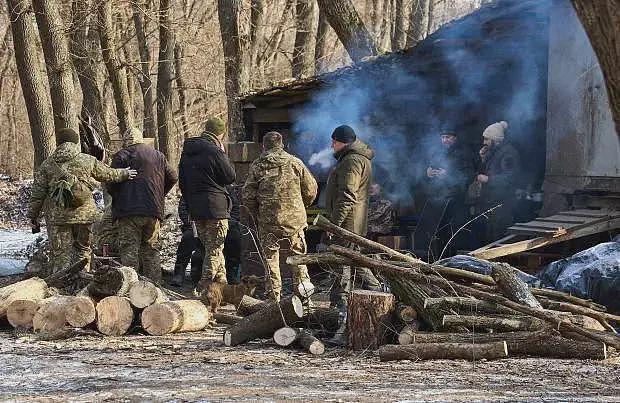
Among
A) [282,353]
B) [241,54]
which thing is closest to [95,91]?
[241,54]

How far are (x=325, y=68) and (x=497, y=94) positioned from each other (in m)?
18.6

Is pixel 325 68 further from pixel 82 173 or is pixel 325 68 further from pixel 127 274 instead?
pixel 127 274

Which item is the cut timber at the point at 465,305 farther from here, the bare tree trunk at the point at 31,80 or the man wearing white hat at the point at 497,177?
the bare tree trunk at the point at 31,80

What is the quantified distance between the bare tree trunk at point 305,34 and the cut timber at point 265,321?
18435mm

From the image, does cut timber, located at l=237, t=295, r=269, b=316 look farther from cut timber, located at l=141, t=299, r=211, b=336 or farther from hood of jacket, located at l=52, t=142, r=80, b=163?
hood of jacket, located at l=52, t=142, r=80, b=163

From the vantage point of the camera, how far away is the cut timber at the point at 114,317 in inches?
399

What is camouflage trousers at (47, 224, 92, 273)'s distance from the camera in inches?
499

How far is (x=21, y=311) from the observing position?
1045 cm

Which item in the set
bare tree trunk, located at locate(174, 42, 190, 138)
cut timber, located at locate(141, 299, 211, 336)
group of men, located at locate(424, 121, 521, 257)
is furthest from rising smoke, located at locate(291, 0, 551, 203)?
bare tree trunk, located at locate(174, 42, 190, 138)

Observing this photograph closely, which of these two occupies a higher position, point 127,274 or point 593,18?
point 593,18

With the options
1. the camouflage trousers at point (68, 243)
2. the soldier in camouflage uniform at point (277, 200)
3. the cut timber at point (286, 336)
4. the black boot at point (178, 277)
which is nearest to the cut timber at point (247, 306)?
the soldier in camouflage uniform at point (277, 200)

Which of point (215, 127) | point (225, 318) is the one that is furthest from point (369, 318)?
point (215, 127)

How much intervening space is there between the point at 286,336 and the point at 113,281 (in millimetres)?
2112

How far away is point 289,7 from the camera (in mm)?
31688
